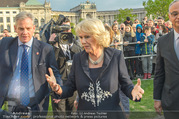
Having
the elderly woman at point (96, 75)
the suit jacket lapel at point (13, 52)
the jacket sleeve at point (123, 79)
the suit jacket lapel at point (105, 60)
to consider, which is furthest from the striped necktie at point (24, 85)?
the jacket sleeve at point (123, 79)

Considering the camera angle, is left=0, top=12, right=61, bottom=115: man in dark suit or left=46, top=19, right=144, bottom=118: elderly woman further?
left=0, top=12, right=61, bottom=115: man in dark suit

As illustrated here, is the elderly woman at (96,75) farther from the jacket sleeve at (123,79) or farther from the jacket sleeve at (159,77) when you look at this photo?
the jacket sleeve at (159,77)

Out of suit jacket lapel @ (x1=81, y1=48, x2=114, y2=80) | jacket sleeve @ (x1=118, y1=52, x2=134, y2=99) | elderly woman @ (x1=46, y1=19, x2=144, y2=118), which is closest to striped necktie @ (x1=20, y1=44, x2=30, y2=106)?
elderly woman @ (x1=46, y1=19, x2=144, y2=118)

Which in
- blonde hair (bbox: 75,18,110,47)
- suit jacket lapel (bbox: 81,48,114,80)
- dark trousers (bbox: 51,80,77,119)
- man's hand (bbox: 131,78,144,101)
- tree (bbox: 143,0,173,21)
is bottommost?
dark trousers (bbox: 51,80,77,119)

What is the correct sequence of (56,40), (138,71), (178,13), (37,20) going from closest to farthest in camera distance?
(178,13)
(56,40)
(138,71)
(37,20)

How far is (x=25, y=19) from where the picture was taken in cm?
312

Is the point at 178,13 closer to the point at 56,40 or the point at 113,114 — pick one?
the point at 113,114

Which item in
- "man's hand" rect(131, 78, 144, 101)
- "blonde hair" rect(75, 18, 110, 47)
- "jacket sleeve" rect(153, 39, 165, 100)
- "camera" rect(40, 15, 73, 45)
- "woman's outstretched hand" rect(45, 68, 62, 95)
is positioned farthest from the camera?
"camera" rect(40, 15, 73, 45)

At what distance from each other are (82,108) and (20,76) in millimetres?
1002

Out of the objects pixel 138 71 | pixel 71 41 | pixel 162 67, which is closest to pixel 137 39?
pixel 138 71

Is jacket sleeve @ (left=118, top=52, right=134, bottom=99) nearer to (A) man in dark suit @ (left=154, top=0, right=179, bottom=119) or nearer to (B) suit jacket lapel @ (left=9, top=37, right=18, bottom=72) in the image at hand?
(A) man in dark suit @ (left=154, top=0, right=179, bottom=119)

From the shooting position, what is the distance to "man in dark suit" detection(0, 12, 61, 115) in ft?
10.0

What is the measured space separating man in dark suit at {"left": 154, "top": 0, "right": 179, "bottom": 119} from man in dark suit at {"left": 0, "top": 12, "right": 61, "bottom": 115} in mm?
1688

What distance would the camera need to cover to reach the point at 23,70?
311cm
